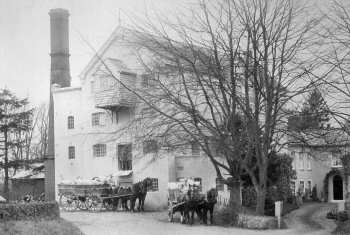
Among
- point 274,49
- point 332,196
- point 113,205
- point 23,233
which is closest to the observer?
point 23,233

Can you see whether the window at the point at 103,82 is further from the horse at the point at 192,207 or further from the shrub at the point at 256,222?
the shrub at the point at 256,222

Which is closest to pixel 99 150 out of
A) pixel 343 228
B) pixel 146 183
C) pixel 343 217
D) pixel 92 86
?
pixel 92 86

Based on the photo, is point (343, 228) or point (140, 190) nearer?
point (343, 228)

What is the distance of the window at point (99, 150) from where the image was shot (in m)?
37.7

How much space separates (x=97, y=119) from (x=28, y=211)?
1798cm

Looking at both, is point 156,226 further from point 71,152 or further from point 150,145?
point 71,152

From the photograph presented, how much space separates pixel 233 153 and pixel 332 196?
25889 mm

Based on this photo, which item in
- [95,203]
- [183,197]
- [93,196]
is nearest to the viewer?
[183,197]

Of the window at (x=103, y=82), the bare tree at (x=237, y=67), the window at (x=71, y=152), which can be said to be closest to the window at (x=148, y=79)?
the bare tree at (x=237, y=67)

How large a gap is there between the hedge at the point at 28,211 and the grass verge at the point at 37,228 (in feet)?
1.09

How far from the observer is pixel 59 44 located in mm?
40031

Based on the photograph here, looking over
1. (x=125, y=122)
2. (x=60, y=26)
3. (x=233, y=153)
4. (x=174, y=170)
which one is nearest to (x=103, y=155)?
(x=125, y=122)

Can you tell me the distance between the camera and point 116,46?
3544cm

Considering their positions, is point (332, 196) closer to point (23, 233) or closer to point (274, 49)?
point (274, 49)
